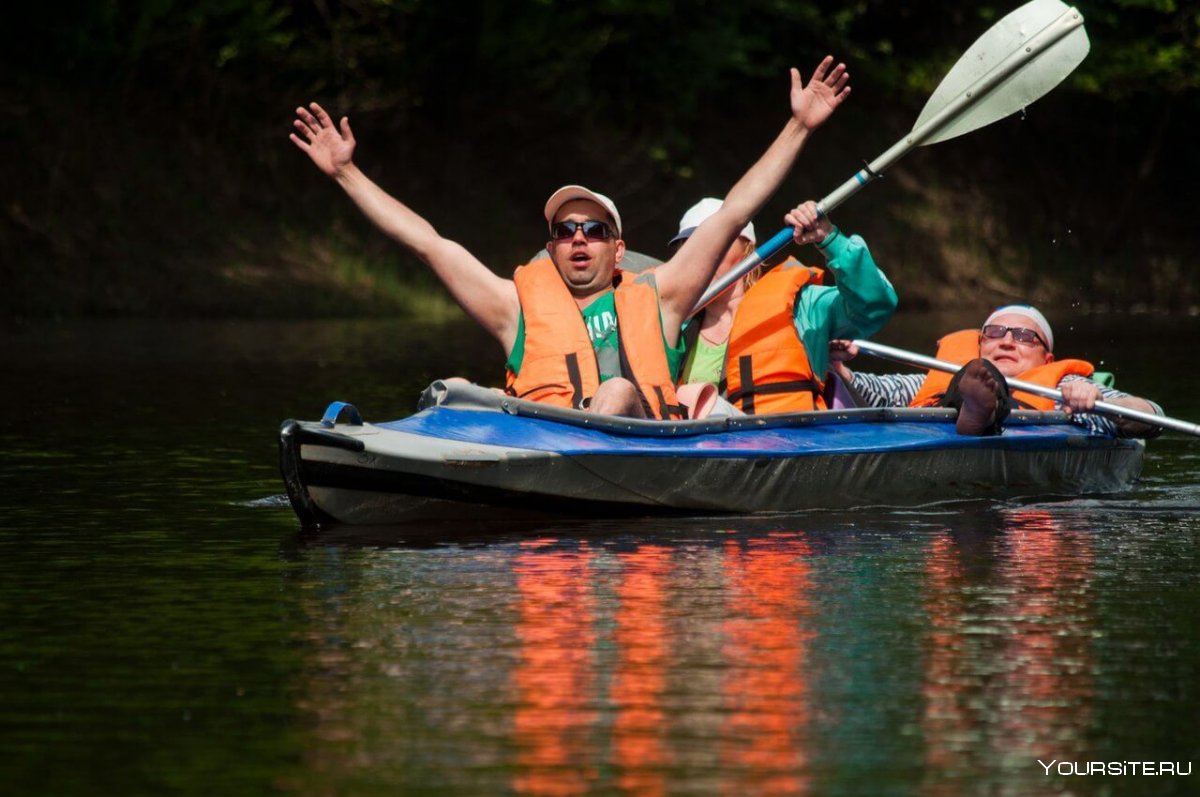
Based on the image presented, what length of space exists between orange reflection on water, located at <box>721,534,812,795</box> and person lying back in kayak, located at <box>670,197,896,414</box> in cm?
178

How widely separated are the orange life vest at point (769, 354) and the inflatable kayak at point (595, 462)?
0.42m

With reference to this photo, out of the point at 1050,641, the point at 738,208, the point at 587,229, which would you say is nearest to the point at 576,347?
the point at 587,229

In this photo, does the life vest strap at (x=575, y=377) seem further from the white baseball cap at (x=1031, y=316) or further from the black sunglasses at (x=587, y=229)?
the white baseball cap at (x=1031, y=316)

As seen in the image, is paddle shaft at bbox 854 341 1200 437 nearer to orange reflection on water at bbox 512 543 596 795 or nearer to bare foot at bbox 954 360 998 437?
bare foot at bbox 954 360 998 437

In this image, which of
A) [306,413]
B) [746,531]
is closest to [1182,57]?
[306,413]

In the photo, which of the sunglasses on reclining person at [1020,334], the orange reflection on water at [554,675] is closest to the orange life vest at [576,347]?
the orange reflection on water at [554,675]

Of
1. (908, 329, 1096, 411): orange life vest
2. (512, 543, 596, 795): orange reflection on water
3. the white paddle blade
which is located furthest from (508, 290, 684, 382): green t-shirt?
the white paddle blade

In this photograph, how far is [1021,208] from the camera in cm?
3053

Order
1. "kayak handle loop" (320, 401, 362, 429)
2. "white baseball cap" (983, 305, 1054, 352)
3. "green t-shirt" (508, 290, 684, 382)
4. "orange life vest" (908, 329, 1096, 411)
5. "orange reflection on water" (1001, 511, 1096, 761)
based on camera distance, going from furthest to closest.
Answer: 1. "white baseball cap" (983, 305, 1054, 352)
2. "orange life vest" (908, 329, 1096, 411)
3. "green t-shirt" (508, 290, 684, 382)
4. "kayak handle loop" (320, 401, 362, 429)
5. "orange reflection on water" (1001, 511, 1096, 761)

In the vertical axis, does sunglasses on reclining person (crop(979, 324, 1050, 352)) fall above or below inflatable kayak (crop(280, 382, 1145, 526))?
above

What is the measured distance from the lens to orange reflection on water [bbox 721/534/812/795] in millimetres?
4914

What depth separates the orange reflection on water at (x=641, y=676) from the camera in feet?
16.2

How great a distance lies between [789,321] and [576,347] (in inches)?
46.1

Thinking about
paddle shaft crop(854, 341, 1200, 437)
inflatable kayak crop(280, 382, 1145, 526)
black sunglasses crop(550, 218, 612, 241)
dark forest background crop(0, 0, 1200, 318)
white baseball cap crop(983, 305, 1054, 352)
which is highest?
Answer: dark forest background crop(0, 0, 1200, 318)
